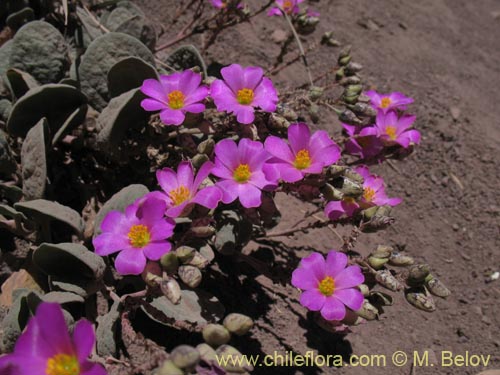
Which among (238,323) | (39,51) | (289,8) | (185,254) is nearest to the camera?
(238,323)

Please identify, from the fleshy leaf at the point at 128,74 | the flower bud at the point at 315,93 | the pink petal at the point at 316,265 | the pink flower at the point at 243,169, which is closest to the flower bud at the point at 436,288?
the pink petal at the point at 316,265

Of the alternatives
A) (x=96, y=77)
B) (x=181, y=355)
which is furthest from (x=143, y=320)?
(x=96, y=77)

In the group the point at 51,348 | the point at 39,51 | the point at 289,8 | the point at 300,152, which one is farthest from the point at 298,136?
the point at 289,8

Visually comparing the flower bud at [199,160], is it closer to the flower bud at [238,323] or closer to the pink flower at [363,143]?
the flower bud at [238,323]

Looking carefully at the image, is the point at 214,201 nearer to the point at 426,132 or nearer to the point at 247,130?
the point at 247,130

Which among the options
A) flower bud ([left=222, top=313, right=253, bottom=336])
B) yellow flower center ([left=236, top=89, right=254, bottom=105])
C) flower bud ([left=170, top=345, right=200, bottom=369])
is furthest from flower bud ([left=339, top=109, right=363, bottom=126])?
flower bud ([left=170, top=345, right=200, bottom=369])

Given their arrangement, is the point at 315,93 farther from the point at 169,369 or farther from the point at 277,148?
the point at 169,369
